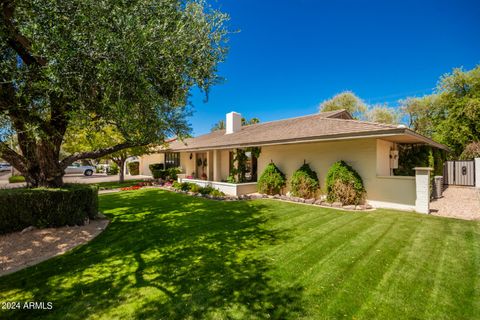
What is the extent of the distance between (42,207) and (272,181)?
9.80 m

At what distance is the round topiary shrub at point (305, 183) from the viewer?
36.7 feet

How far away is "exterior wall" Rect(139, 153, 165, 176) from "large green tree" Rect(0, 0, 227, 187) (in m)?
19.6

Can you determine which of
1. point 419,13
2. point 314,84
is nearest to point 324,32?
point 419,13

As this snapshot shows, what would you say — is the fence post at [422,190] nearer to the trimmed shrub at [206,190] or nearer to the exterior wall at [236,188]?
the exterior wall at [236,188]

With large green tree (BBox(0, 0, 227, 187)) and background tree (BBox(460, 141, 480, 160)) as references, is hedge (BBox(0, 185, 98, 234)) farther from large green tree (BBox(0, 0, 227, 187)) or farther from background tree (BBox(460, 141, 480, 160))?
background tree (BBox(460, 141, 480, 160))

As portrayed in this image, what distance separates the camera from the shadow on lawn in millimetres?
3133

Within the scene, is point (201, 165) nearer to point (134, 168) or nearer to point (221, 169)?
point (221, 169)

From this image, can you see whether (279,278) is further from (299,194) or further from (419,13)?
(419,13)

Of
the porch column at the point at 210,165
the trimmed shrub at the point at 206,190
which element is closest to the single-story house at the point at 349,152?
the trimmed shrub at the point at 206,190

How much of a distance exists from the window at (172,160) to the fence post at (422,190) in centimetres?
2031

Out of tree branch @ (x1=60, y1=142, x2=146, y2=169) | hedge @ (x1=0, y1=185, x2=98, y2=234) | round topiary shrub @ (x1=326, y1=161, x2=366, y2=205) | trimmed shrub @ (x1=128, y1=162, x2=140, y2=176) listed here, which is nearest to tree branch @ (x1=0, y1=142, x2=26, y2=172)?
hedge @ (x1=0, y1=185, x2=98, y2=234)

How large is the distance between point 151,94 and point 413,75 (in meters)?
29.2

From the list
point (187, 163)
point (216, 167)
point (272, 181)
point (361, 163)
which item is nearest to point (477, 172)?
point (361, 163)

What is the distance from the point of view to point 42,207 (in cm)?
630
